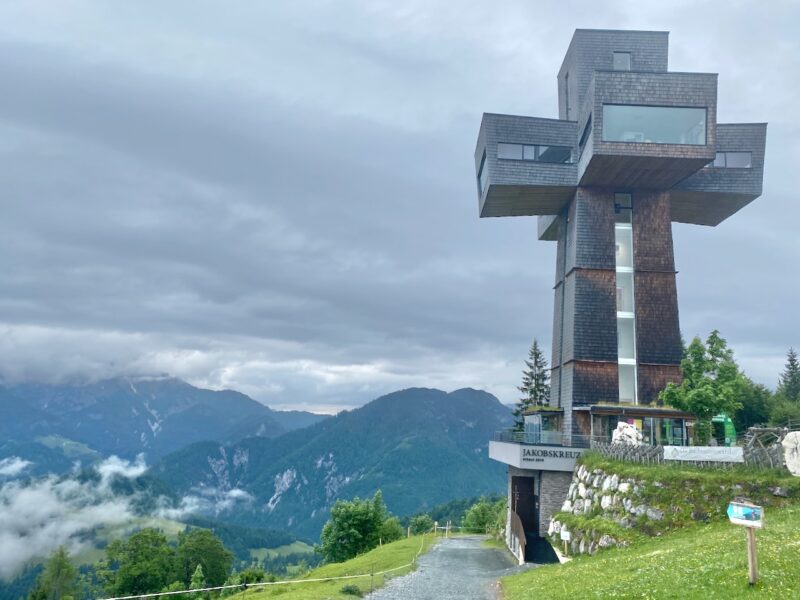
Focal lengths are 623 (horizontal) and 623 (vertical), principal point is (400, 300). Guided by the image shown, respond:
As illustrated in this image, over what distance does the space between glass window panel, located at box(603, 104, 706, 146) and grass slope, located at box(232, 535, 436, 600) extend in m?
39.8

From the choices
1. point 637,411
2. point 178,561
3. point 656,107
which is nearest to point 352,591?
point 637,411

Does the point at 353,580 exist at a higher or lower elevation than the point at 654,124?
lower

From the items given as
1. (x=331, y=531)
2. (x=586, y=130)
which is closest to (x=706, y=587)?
(x=586, y=130)

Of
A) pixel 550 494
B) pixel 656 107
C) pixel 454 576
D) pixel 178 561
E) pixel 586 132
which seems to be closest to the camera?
pixel 454 576

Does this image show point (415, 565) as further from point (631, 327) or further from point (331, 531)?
point (331, 531)

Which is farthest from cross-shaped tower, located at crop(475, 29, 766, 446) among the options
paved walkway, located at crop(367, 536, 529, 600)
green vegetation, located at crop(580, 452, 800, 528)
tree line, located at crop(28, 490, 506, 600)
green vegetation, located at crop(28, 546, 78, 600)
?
green vegetation, located at crop(28, 546, 78, 600)

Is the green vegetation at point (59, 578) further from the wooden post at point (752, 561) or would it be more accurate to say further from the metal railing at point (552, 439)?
the wooden post at point (752, 561)

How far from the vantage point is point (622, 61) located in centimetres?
6556

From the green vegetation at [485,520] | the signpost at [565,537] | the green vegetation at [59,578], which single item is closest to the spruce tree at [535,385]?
the green vegetation at [485,520]

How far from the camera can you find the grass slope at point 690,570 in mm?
17859

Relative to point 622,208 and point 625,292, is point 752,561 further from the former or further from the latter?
point 622,208

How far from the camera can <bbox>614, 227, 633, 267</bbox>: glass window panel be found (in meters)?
61.6

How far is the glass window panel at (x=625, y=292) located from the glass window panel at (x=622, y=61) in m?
22.3

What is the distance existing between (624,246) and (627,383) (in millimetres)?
13572
